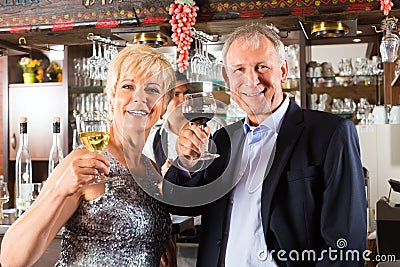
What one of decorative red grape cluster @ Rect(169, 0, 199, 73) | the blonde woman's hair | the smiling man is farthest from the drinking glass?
the smiling man

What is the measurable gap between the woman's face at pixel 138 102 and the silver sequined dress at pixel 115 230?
7.2 inches

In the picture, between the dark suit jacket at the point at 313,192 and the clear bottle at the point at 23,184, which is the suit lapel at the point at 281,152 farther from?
the clear bottle at the point at 23,184

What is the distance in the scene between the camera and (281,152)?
1764 millimetres

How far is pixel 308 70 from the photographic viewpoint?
4957mm

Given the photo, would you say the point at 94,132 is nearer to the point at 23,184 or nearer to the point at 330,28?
the point at 330,28

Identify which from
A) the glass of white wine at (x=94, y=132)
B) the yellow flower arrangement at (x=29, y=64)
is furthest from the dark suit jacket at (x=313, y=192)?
the yellow flower arrangement at (x=29, y=64)

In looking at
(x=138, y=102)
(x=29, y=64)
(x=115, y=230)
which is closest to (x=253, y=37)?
(x=138, y=102)

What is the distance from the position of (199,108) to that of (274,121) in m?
0.29

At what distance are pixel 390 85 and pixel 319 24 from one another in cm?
268

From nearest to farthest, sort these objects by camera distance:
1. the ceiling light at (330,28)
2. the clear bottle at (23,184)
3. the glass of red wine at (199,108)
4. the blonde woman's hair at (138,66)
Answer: the glass of red wine at (199,108) < the blonde woman's hair at (138,66) < the ceiling light at (330,28) < the clear bottle at (23,184)

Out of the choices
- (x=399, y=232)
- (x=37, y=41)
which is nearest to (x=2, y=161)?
(x=37, y=41)

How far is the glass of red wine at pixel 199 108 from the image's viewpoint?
1.67m

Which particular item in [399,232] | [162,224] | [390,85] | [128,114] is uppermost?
[390,85]

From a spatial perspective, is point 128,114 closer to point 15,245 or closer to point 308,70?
point 15,245
